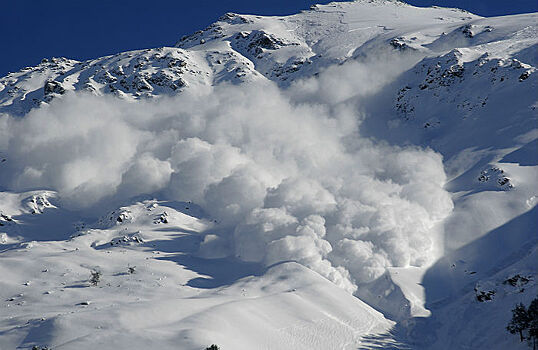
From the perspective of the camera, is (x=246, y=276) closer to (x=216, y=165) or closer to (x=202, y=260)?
(x=202, y=260)

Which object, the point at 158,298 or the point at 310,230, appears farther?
the point at 310,230

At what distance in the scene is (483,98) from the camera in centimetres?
16275

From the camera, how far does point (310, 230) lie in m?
125

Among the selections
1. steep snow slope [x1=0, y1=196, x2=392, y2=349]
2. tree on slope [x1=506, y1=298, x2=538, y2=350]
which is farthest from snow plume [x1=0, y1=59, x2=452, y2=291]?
tree on slope [x1=506, y1=298, x2=538, y2=350]

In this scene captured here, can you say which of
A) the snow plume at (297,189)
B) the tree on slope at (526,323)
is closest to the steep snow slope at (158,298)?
the snow plume at (297,189)

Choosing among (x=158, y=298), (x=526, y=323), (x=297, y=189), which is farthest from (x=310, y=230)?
(x=526, y=323)

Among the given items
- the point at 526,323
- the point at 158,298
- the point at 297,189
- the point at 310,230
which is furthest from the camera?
the point at 297,189

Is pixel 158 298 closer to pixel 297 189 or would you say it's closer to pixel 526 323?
pixel 297 189

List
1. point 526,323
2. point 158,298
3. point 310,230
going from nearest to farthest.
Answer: point 526,323 → point 158,298 → point 310,230

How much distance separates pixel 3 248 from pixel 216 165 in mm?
66055

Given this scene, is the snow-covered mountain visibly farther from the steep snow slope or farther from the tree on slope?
the tree on slope


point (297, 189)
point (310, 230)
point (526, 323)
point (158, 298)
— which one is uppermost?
point (297, 189)

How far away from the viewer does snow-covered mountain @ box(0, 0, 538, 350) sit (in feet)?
282

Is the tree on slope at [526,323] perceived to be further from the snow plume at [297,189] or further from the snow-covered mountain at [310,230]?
the snow plume at [297,189]
